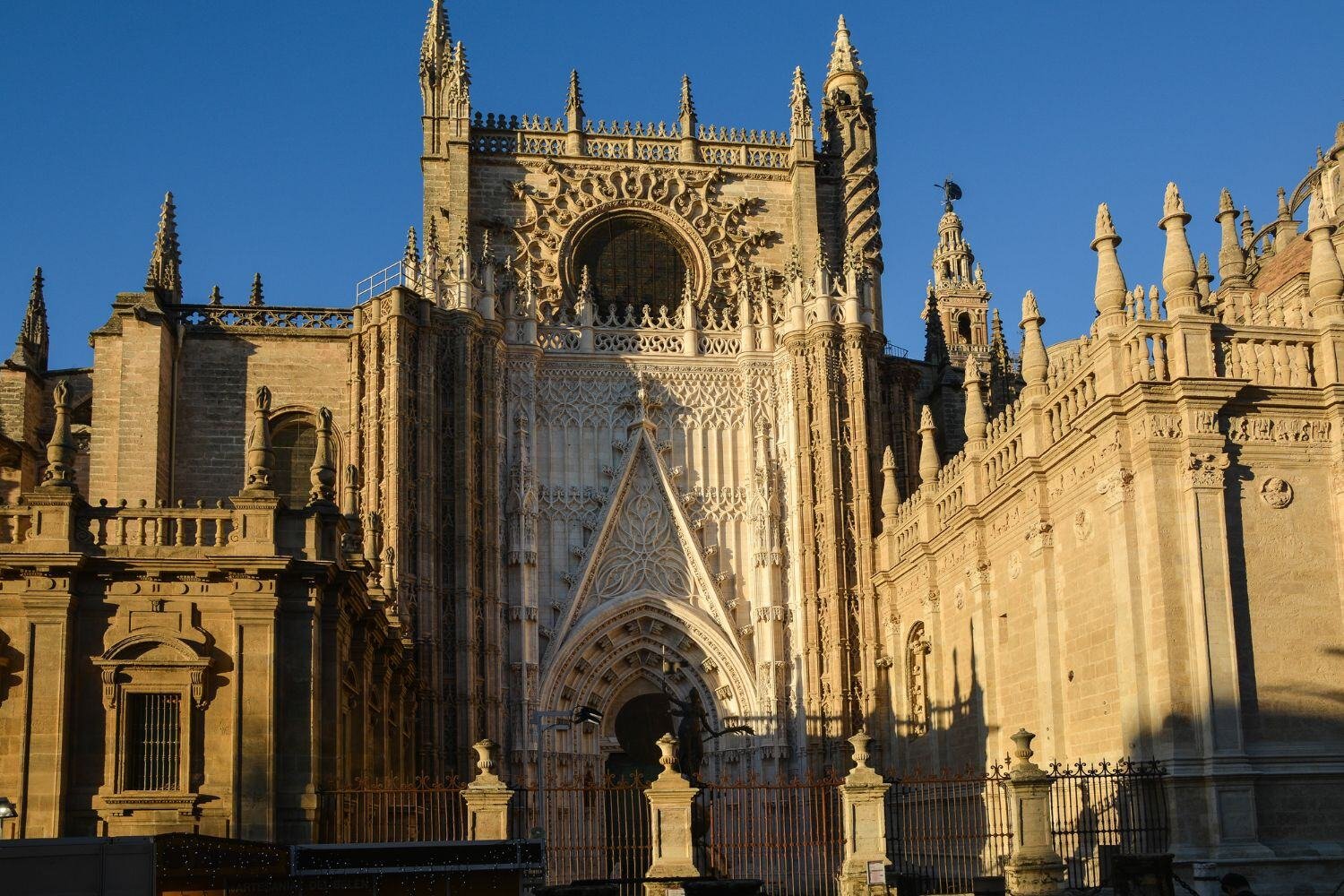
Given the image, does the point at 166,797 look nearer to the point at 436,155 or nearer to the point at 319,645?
the point at 319,645

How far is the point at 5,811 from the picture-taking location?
1636cm

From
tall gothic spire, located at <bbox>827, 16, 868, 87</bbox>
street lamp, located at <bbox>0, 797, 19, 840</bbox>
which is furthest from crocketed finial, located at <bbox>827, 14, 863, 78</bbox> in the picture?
street lamp, located at <bbox>0, 797, 19, 840</bbox>

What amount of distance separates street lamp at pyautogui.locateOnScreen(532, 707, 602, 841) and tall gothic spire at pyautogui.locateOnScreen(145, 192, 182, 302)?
1208 centimetres

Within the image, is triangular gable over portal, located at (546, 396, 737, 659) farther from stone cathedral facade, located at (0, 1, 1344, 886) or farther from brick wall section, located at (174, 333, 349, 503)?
brick wall section, located at (174, 333, 349, 503)

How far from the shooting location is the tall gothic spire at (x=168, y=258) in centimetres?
3538

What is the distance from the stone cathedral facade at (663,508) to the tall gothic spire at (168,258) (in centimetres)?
19

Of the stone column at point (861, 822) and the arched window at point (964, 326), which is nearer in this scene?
the stone column at point (861, 822)

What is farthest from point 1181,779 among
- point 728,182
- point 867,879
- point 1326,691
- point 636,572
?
point 728,182

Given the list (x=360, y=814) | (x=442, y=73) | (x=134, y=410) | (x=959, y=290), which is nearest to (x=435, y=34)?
(x=442, y=73)

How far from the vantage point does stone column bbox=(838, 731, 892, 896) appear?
800 inches

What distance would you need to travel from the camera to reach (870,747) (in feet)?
105

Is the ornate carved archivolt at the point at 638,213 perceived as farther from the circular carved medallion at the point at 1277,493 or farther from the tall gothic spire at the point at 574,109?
the circular carved medallion at the point at 1277,493

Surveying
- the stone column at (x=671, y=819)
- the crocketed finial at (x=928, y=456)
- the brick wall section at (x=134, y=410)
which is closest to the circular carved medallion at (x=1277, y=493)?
the stone column at (x=671, y=819)

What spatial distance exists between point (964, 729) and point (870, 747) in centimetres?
376
